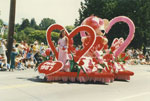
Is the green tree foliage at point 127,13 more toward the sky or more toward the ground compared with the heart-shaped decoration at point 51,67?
more toward the sky

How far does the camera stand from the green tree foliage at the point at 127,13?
140 ft

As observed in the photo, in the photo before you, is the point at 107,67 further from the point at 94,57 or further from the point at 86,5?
the point at 86,5

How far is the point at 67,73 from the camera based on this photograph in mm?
10992

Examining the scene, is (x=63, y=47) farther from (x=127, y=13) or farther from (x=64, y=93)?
(x=127, y=13)

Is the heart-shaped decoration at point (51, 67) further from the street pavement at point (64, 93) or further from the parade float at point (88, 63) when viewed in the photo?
the street pavement at point (64, 93)

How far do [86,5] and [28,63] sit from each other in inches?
1259

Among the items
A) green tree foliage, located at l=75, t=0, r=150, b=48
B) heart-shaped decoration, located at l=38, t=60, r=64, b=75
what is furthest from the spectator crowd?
green tree foliage, located at l=75, t=0, r=150, b=48

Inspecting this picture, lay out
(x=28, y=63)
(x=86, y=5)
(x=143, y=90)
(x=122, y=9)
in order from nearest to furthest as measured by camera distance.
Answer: (x=143, y=90) → (x=28, y=63) → (x=122, y=9) → (x=86, y=5)

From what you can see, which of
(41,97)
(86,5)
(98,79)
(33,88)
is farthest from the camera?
(86,5)

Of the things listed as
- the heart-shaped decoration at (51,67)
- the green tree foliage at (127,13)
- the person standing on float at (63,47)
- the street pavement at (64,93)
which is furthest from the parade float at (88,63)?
the green tree foliage at (127,13)

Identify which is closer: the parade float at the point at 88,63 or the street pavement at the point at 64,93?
the street pavement at the point at 64,93

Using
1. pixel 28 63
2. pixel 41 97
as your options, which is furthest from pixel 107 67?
pixel 28 63

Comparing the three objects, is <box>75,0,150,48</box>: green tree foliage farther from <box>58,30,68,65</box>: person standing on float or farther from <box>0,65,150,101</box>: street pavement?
<box>0,65,150,101</box>: street pavement

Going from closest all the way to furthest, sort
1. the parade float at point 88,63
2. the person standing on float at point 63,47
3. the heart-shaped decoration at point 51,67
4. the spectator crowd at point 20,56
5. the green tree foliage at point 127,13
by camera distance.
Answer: the heart-shaped decoration at point 51,67 → the parade float at point 88,63 → the person standing on float at point 63,47 → the spectator crowd at point 20,56 → the green tree foliage at point 127,13
